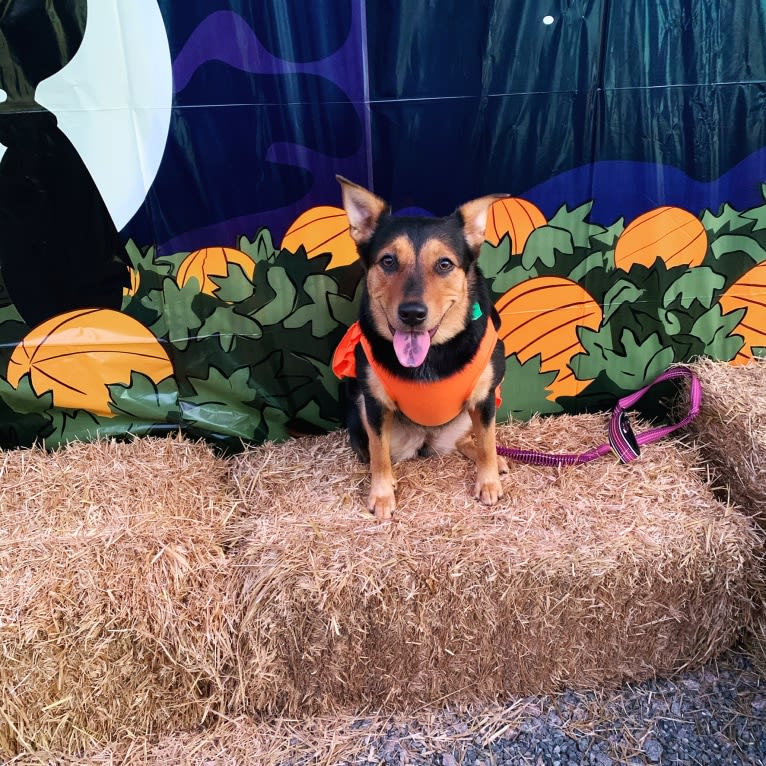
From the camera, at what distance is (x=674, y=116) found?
9.22 ft

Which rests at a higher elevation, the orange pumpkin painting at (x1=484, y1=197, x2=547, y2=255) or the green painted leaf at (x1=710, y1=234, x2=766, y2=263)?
the orange pumpkin painting at (x1=484, y1=197, x2=547, y2=255)

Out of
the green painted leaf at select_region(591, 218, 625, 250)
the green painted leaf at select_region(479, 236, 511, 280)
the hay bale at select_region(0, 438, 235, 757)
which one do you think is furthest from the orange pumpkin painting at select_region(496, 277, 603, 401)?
the hay bale at select_region(0, 438, 235, 757)

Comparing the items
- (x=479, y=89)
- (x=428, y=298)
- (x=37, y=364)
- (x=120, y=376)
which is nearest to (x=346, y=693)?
(x=428, y=298)

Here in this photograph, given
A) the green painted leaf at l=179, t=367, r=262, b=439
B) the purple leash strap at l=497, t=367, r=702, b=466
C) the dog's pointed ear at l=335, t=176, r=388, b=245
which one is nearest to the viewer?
the dog's pointed ear at l=335, t=176, r=388, b=245

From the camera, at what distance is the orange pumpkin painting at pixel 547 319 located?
308 cm

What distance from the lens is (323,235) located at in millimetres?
2914

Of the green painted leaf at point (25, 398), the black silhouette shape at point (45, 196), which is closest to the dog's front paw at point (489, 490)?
the black silhouette shape at point (45, 196)

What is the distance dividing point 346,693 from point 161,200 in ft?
8.06

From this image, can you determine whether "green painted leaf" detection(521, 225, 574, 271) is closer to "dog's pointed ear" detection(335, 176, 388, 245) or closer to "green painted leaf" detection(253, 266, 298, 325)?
"dog's pointed ear" detection(335, 176, 388, 245)

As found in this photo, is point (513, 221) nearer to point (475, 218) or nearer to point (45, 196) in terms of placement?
point (475, 218)

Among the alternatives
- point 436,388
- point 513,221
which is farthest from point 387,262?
point 513,221

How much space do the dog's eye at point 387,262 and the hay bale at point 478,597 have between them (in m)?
1.09

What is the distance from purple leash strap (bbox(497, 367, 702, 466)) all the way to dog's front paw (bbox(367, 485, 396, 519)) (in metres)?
0.69

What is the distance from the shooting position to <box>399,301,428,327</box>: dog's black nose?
2109 mm
